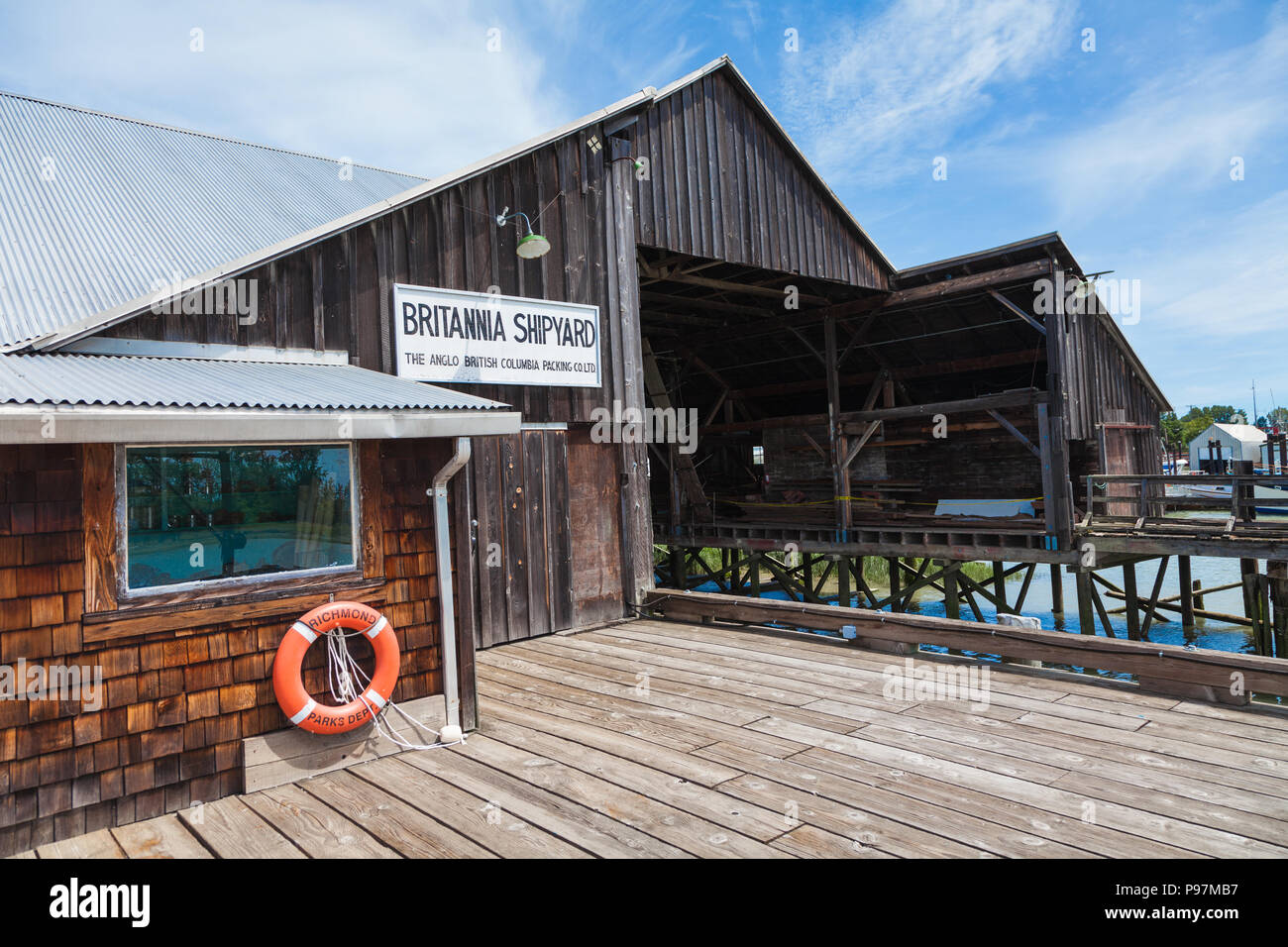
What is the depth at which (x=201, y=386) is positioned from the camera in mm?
Result: 4766

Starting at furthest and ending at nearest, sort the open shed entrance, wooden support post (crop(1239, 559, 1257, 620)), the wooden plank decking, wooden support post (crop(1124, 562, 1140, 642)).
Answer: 1. wooden support post (crop(1124, 562, 1140, 642))
2. wooden support post (crop(1239, 559, 1257, 620))
3. the open shed entrance
4. the wooden plank decking

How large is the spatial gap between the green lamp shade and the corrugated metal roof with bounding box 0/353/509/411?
2370 millimetres

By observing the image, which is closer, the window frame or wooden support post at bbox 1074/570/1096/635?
the window frame

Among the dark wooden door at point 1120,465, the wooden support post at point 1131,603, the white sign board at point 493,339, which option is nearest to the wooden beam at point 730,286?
the white sign board at point 493,339

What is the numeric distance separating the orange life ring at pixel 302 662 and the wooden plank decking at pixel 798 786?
1.13 feet

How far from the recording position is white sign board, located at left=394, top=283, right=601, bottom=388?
24.7 ft

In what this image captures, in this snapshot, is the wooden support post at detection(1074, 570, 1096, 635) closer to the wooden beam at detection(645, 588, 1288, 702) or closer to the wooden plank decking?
the wooden beam at detection(645, 588, 1288, 702)

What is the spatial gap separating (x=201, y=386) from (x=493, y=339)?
11.8 feet

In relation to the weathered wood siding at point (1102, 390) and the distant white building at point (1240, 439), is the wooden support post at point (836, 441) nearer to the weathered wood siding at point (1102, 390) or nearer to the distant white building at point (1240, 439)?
the weathered wood siding at point (1102, 390)

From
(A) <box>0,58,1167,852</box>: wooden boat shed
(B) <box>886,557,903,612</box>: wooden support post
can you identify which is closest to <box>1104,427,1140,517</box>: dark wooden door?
(A) <box>0,58,1167,852</box>: wooden boat shed

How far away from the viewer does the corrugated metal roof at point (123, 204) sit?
707cm

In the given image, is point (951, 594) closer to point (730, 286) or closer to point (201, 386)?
point (730, 286)

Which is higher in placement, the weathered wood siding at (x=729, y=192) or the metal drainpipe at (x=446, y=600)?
the weathered wood siding at (x=729, y=192)
